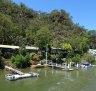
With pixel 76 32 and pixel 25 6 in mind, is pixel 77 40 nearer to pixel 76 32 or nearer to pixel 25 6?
pixel 76 32

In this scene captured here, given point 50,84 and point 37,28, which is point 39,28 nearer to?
point 37,28

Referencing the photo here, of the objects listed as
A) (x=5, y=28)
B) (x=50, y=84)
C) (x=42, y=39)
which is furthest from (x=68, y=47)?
(x=50, y=84)

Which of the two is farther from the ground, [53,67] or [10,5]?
[10,5]

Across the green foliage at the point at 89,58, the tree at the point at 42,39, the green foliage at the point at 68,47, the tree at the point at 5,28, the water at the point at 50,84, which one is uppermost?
the tree at the point at 5,28

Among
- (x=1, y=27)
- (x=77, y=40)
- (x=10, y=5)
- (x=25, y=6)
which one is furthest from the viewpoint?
(x=25, y=6)

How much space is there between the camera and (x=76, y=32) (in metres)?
92.7

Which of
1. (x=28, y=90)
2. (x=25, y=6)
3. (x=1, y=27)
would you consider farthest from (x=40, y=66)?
A: (x=25, y=6)

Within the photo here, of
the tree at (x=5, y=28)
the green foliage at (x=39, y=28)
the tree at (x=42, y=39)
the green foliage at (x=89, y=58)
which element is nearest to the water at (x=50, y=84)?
the tree at (x=5, y=28)

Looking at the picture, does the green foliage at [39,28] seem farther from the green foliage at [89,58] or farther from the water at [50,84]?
the water at [50,84]

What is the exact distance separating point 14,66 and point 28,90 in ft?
51.2

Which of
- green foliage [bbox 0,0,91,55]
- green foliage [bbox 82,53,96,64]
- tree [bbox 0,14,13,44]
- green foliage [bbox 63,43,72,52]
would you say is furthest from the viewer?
green foliage [bbox 63,43,72,52]

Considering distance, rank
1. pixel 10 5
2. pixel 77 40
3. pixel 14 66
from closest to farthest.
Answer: pixel 14 66 < pixel 77 40 < pixel 10 5

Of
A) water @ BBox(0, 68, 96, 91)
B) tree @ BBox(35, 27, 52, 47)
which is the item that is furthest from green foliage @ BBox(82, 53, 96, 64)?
water @ BBox(0, 68, 96, 91)

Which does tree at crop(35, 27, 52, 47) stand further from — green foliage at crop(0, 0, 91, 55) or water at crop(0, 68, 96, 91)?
water at crop(0, 68, 96, 91)
